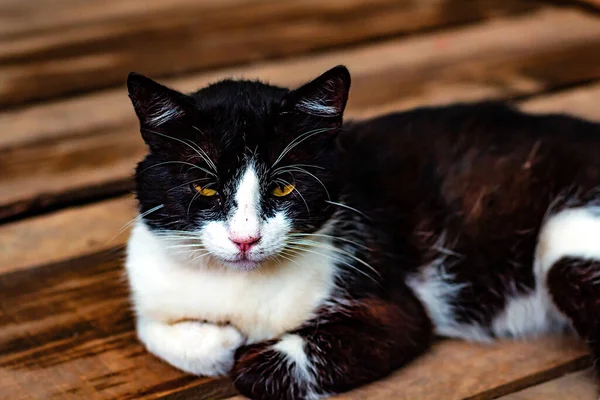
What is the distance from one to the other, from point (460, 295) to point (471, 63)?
1305 mm

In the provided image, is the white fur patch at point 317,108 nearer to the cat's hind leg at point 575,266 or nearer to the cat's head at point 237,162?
the cat's head at point 237,162

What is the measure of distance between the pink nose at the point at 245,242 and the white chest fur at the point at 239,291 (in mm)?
171

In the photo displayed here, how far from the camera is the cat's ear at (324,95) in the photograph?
148 centimetres

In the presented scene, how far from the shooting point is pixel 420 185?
1839 millimetres

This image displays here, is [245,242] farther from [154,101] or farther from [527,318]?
[527,318]

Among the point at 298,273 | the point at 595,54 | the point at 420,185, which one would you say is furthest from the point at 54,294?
the point at 595,54

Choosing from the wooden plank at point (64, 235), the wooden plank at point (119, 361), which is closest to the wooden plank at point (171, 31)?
the wooden plank at point (64, 235)

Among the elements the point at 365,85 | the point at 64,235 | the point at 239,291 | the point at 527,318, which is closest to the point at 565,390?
the point at 527,318

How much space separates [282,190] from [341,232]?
0.23 metres

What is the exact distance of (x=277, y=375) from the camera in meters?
1.60

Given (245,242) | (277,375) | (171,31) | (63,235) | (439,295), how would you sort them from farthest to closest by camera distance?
(171,31), (63,235), (439,295), (277,375), (245,242)

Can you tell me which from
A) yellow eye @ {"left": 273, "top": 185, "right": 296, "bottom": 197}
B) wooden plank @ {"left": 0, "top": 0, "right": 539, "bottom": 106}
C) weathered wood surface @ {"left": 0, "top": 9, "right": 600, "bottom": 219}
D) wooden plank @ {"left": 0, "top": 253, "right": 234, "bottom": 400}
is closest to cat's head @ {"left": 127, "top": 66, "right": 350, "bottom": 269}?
yellow eye @ {"left": 273, "top": 185, "right": 296, "bottom": 197}

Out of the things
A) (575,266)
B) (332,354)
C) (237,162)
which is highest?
(237,162)

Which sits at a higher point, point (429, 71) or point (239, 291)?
point (429, 71)
